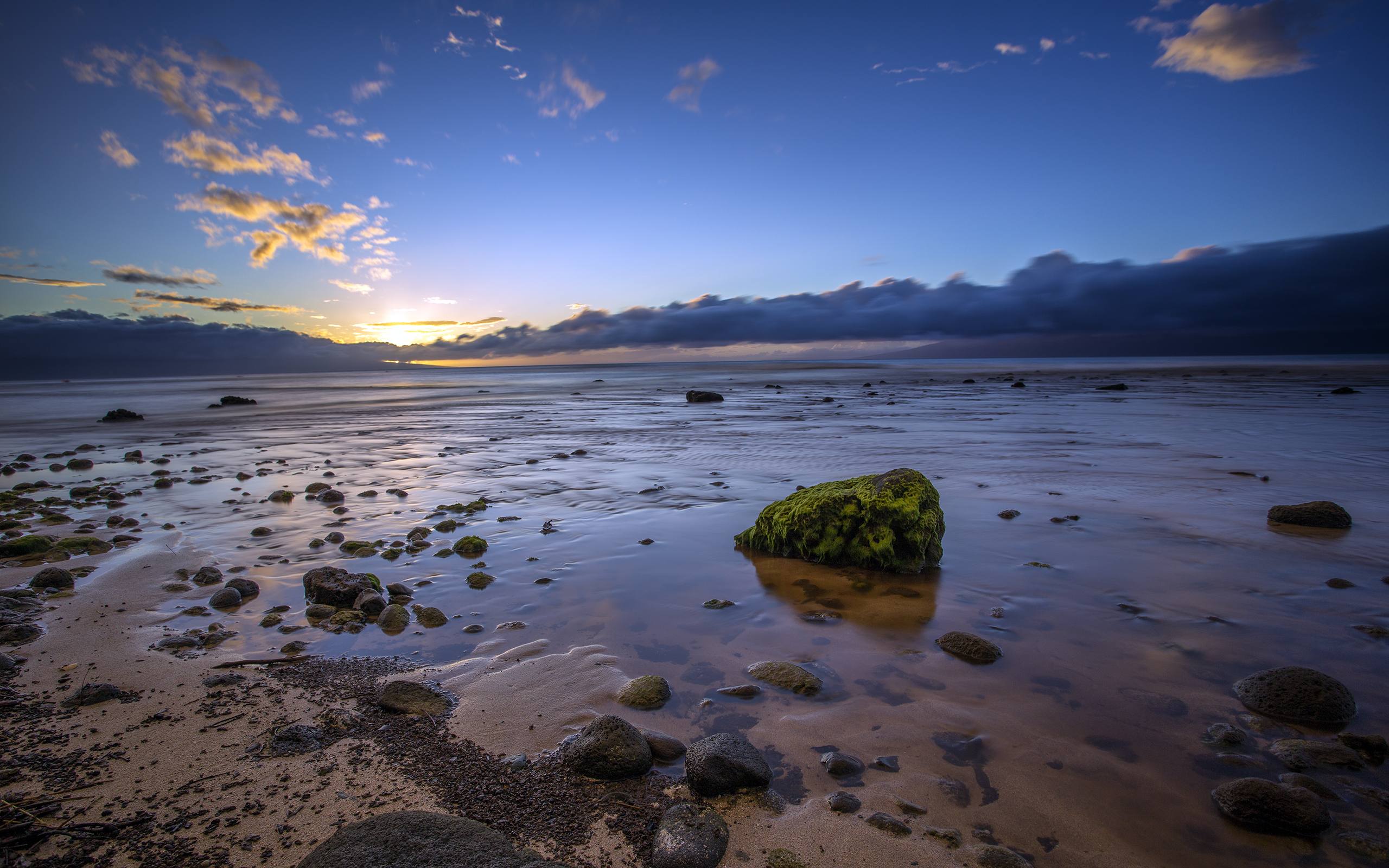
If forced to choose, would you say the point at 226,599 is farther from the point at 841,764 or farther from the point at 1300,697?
the point at 1300,697

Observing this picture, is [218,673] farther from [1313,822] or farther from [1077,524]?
[1077,524]

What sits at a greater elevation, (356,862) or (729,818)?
(356,862)

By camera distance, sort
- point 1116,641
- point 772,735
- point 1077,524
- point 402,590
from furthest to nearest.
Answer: point 1077,524, point 402,590, point 1116,641, point 772,735

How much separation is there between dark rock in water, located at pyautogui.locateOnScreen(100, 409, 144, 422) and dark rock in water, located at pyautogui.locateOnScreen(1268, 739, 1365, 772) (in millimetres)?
30857

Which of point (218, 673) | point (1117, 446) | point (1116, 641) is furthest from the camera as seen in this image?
point (1117, 446)

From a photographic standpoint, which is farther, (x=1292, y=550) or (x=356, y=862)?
(x=1292, y=550)

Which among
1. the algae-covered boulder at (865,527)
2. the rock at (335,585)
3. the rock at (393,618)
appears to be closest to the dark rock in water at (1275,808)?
the algae-covered boulder at (865,527)

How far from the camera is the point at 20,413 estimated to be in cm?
2625

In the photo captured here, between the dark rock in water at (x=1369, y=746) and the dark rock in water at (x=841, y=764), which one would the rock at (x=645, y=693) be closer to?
the dark rock in water at (x=841, y=764)

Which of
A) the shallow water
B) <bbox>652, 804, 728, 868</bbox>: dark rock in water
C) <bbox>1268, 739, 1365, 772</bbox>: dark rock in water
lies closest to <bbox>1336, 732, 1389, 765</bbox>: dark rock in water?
<bbox>1268, 739, 1365, 772</bbox>: dark rock in water

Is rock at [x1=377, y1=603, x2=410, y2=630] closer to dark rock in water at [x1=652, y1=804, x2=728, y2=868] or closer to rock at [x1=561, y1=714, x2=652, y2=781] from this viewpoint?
rock at [x1=561, y1=714, x2=652, y2=781]

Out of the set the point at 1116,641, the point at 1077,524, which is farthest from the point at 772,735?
the point at 1077,524

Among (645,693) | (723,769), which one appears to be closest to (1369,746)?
(723,769)

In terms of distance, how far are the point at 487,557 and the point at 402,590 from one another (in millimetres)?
986
